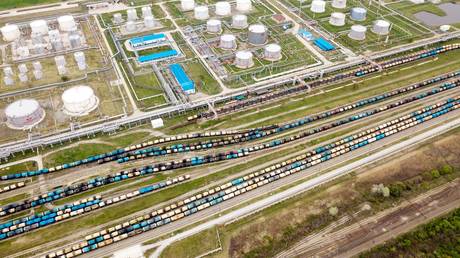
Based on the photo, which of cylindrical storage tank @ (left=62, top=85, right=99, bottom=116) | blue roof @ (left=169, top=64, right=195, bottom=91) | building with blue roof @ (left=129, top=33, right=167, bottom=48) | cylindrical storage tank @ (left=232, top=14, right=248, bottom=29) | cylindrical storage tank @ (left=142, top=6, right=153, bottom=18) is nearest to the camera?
cylindrical storage tank @ (left=62, top=85, right=99, bottom=116)

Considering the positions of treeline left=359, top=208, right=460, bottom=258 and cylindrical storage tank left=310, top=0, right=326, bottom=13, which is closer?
treeline left=359, top=208, right=460, bottom=258

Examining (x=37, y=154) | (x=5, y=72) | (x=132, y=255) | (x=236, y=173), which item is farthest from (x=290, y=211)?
(x=5, y=72)

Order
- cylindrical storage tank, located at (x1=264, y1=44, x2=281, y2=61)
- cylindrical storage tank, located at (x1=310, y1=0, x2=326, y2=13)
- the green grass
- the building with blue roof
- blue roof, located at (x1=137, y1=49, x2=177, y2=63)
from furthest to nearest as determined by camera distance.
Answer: the green grass, cylindrical storage tank, located at (x1=310, y1=0, x2=326, y2=13), the building with blue roof, cylindrical storage tank, located at (x1=264, y1=44, x2=281, y2=61), blue roof, located at (x1=137, y1=49, x2=177, y2=63)

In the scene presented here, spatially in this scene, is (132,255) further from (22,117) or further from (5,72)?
(5,72)

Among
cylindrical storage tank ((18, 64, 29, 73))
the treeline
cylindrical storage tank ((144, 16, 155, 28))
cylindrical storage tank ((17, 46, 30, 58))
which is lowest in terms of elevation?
the treeline

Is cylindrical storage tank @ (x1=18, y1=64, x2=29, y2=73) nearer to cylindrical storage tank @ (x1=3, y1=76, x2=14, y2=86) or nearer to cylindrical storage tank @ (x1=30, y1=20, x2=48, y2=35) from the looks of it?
cylindrical storage tank @ (x1=3, y1=76, x2=14, y2=86)

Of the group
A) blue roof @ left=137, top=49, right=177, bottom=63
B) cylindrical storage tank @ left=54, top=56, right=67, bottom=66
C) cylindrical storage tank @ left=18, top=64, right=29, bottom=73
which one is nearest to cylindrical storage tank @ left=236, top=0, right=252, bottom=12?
blue roof @ left=137, top=49, right=177, bottom=63
